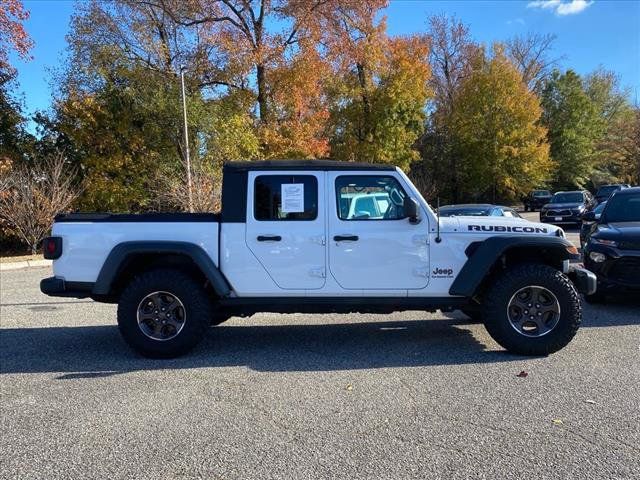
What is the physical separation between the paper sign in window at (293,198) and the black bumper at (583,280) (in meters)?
2.89

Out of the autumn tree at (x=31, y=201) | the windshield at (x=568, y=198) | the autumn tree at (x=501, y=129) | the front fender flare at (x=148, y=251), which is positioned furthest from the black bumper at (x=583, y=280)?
the autumn tree at (x=501, y=129)

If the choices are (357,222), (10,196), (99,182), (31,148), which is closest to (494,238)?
(357,222)

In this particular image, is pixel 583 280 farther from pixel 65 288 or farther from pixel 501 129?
pixel 501 129

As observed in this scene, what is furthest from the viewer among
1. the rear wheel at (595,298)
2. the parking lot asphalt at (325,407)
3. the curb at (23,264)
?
the curb at (23,264)

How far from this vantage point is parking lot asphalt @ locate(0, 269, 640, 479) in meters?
3.22

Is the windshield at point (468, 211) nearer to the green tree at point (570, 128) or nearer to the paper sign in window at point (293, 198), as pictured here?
the paper sign in window at point (293, 198)

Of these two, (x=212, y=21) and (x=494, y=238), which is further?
(x=212, y=21)

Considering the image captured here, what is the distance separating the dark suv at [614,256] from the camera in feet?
23.3

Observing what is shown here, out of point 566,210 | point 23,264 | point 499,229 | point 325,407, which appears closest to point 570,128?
point 566,210

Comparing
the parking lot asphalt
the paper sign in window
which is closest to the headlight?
the parking lot asphalt

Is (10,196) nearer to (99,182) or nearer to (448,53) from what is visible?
(99,182)

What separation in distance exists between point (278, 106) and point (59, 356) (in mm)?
23231

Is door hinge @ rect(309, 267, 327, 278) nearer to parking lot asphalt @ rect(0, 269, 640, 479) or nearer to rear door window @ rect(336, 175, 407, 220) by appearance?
rear door window @ rect(336, 175, 407, 220)

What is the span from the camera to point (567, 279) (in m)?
5.33
